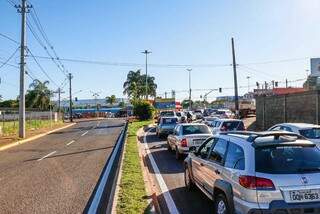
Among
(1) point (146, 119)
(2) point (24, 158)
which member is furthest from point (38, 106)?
(2) point (24, 158)

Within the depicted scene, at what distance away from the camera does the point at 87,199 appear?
10828mm

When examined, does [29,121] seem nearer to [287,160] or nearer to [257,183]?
[287,160]

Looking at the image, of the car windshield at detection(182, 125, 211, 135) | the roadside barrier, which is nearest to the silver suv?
the roadside barrier

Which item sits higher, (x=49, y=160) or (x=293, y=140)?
(x=293, y=140)

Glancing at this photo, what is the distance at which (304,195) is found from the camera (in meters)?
6.86

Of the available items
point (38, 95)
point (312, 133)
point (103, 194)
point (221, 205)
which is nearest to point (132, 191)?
point (103, 194)

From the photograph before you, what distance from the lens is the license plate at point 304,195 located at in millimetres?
6848

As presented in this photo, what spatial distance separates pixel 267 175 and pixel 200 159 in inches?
120

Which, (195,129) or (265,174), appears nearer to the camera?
(265,174)

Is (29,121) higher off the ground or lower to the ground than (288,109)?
lower

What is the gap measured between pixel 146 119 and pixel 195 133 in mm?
52867

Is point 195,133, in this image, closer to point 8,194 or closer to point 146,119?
point 8,194

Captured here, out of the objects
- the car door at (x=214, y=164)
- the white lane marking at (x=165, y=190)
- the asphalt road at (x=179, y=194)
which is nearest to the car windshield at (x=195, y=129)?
the asphalt road at (x=179, y=194)

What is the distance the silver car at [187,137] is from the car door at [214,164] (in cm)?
891
